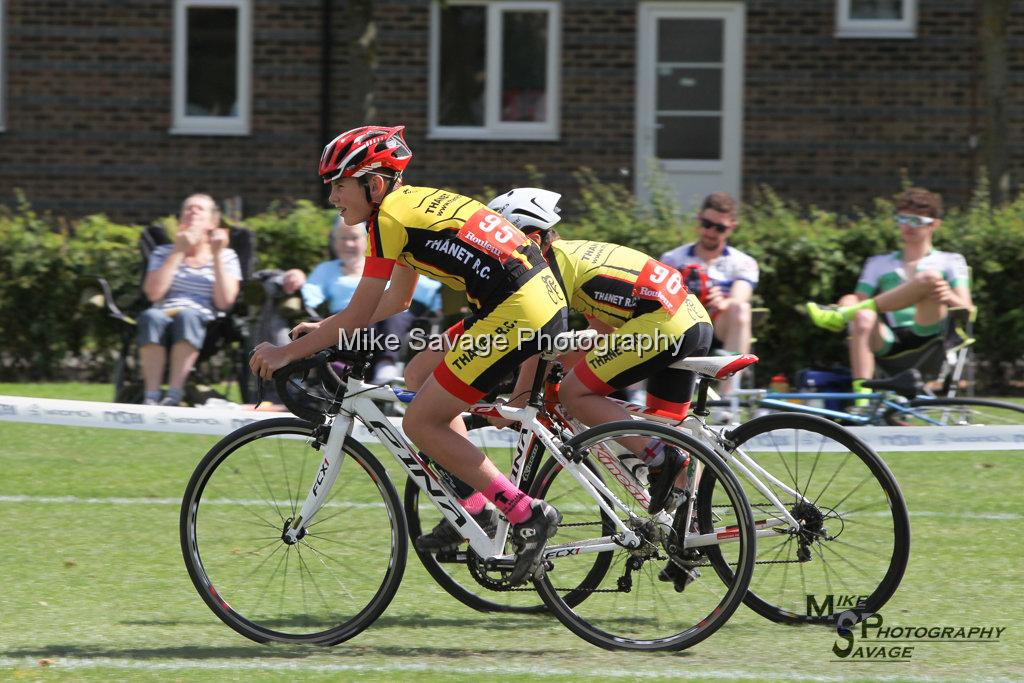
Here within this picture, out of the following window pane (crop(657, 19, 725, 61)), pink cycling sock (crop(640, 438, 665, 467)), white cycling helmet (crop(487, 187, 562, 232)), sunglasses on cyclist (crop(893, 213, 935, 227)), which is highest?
window pane (crop(657, 19, 725, 61))

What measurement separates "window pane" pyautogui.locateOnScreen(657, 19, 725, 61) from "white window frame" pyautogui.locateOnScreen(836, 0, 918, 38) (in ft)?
4.93

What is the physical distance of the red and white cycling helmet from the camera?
5012 mm

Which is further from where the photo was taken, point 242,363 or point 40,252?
point 40,252

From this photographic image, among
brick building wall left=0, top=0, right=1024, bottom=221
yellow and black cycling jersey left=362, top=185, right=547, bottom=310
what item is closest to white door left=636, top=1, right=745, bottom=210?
brick building wall left=0, top=0, right=1024, bottom=221

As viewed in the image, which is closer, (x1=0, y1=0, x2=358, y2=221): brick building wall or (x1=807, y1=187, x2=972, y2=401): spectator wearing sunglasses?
(x1=807, y1=187, x2=972, y2=401): spectator wearing sunglasses

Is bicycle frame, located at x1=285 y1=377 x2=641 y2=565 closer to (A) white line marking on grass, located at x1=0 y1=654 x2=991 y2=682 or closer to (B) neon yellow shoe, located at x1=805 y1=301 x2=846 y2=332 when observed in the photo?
(A) white line marking on grass, located at x1=0 y1=654 x2=991 y2=682

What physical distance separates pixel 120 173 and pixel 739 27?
788 cm

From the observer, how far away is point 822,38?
17703 millimetres

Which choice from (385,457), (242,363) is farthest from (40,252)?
(385,457)

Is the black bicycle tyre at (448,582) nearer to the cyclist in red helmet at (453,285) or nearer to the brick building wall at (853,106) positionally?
the cyclist in red helmet at (453,285)

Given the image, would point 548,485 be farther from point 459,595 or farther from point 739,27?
point 739,27

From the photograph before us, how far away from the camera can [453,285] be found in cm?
512

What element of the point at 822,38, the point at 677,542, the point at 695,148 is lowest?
the point at 677,542

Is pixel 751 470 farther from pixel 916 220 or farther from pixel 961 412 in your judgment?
pixel 916 220
